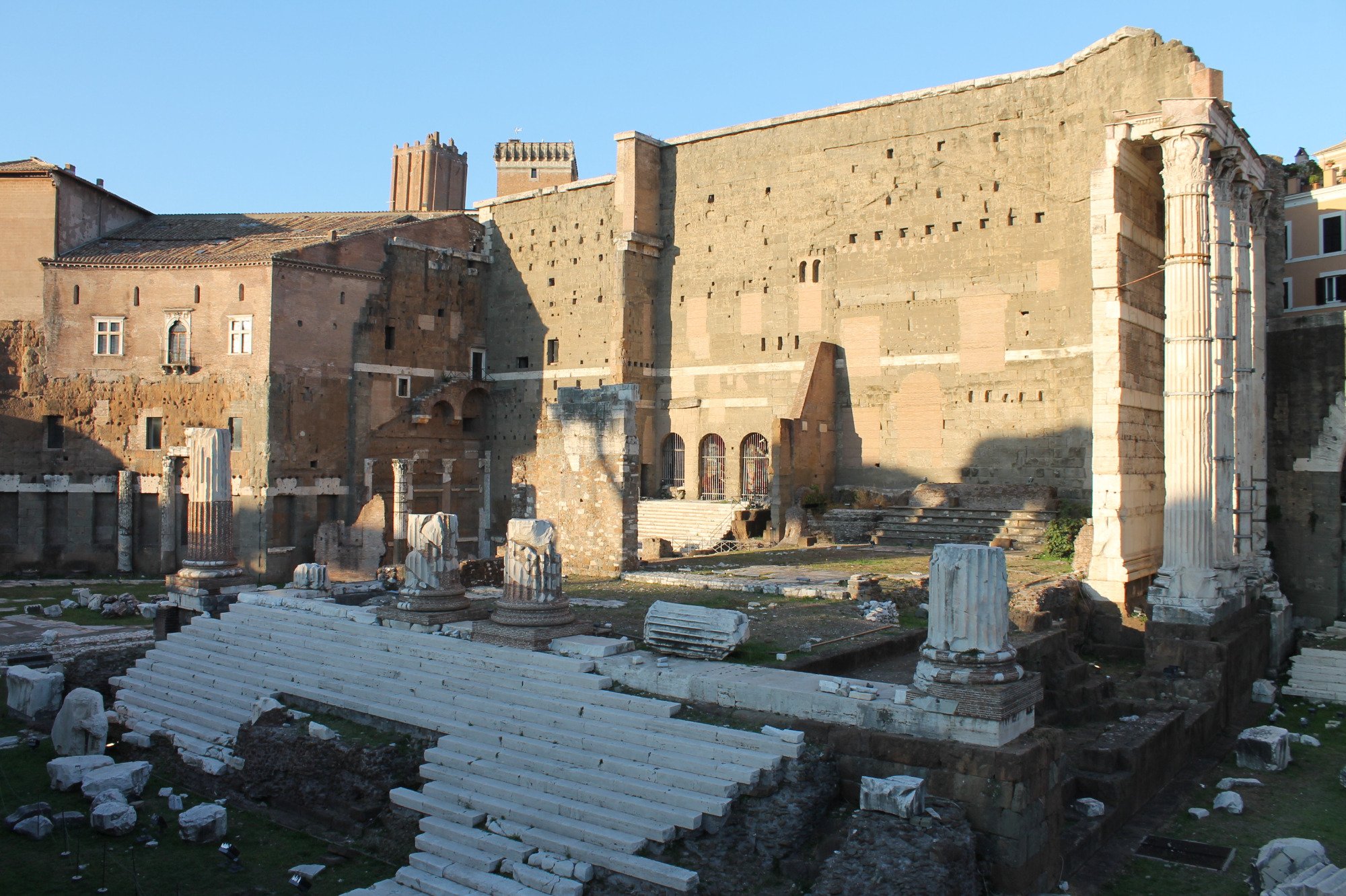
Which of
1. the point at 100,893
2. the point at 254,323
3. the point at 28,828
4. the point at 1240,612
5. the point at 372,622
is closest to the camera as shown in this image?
the point at 100,893

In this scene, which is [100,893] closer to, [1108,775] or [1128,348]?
[1108,775]

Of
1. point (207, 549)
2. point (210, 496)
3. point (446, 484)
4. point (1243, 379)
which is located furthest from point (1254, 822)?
point (446, 484)

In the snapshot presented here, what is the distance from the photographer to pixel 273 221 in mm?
32438

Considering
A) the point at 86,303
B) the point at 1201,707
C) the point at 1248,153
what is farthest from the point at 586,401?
the point at 86,303

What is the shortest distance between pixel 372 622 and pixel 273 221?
24243 mm

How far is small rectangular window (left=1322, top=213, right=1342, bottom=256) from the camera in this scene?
24.4 m

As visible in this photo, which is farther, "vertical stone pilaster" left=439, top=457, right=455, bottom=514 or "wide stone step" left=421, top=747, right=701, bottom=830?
"vertical stone pilaster" left=439, top=457, right=455, bottom=514

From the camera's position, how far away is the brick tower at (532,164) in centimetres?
5038

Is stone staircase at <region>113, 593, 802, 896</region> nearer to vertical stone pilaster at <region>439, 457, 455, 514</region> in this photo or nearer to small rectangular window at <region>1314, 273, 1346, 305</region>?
vertical stone pilaster at <region>439, 457, 455, 514</region>

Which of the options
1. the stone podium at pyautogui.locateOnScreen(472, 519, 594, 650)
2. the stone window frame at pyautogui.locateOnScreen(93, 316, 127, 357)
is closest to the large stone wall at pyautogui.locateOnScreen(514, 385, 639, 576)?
the stone podium at pyautogui.locateOnScreen(472, 519, 594, 650)

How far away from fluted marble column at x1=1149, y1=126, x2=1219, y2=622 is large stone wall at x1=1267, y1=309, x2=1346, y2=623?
262 inches

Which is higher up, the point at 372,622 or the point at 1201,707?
the point at 372,622

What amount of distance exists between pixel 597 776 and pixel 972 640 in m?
2.98

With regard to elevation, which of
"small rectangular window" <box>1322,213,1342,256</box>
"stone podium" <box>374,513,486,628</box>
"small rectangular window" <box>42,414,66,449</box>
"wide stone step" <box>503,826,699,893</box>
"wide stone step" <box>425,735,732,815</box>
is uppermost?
"small rectangular window" <box>1322,213,1342,256</box>
